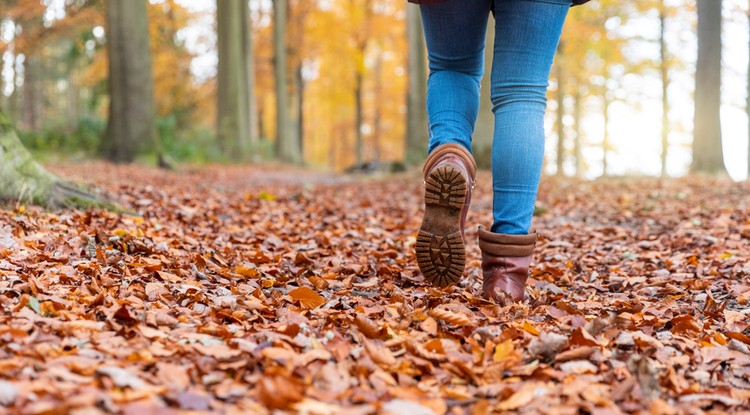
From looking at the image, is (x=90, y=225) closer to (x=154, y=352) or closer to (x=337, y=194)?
(x=154, y=352)

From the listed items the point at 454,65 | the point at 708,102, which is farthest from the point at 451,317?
the point at 708,102

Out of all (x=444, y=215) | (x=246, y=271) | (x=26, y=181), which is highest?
(x=26, y=181)

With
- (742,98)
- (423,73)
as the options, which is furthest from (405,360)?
(742,98)

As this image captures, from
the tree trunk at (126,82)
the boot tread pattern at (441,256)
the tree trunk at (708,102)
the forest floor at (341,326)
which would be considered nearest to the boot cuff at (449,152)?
the boot tread pattern at (441,256)

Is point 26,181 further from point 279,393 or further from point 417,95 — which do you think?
point 417,95

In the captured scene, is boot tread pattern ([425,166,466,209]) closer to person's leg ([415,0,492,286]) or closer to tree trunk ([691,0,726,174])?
person's leg ([415,0,492,286])

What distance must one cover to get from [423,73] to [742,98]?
11.7 meters

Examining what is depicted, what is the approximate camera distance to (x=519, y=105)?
219 cm

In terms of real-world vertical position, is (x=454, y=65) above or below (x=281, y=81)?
below

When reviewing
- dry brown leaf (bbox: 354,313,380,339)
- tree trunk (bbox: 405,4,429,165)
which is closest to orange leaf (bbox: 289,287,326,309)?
dry brown leaf (bbox: 354,313,380,339)

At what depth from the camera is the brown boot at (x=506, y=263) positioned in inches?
83.8

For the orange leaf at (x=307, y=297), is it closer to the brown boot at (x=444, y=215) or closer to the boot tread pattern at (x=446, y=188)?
the brown boot at (x=444, y=215)

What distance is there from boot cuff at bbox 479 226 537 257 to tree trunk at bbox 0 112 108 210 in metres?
2.39

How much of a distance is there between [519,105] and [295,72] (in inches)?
843
